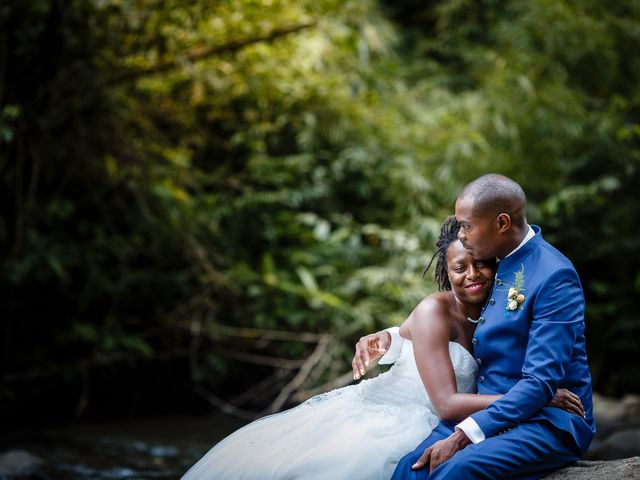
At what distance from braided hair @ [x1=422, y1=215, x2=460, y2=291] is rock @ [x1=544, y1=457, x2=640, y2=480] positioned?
2.98 feet

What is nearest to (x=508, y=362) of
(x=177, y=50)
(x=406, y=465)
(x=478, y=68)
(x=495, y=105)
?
(x=406, y=465)

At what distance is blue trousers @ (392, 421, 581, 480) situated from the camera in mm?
2619

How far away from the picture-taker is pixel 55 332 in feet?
26.3

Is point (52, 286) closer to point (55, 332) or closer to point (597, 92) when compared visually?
point (55, 332)

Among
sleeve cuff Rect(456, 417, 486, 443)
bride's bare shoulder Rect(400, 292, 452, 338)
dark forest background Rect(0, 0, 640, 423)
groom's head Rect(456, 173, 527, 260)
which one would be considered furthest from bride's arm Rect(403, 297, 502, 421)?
dark forest background Rect(0, 0, 640, 423)

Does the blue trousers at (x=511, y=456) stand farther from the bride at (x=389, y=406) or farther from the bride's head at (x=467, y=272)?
the bride's head at (x=467, y=272)

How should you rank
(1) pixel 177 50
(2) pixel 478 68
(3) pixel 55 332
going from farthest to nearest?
(2) pixel 478 68, (1) pixel 177 50, (3) pixel 55 332

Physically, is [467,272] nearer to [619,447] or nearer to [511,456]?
[511,456]

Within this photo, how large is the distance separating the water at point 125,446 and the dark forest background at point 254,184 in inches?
19.2

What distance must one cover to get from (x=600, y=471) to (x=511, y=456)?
14.7 inches

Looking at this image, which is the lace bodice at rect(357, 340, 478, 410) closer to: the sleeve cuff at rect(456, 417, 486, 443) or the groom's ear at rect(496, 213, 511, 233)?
the sleeve cuff at rect(456, 417, 486, 443)

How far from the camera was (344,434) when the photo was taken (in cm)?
295

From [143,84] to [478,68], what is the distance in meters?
5.15

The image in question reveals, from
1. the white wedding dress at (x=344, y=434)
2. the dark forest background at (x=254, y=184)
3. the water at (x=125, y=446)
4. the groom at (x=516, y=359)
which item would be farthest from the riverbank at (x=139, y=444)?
the groom at (x=516, y=359)
